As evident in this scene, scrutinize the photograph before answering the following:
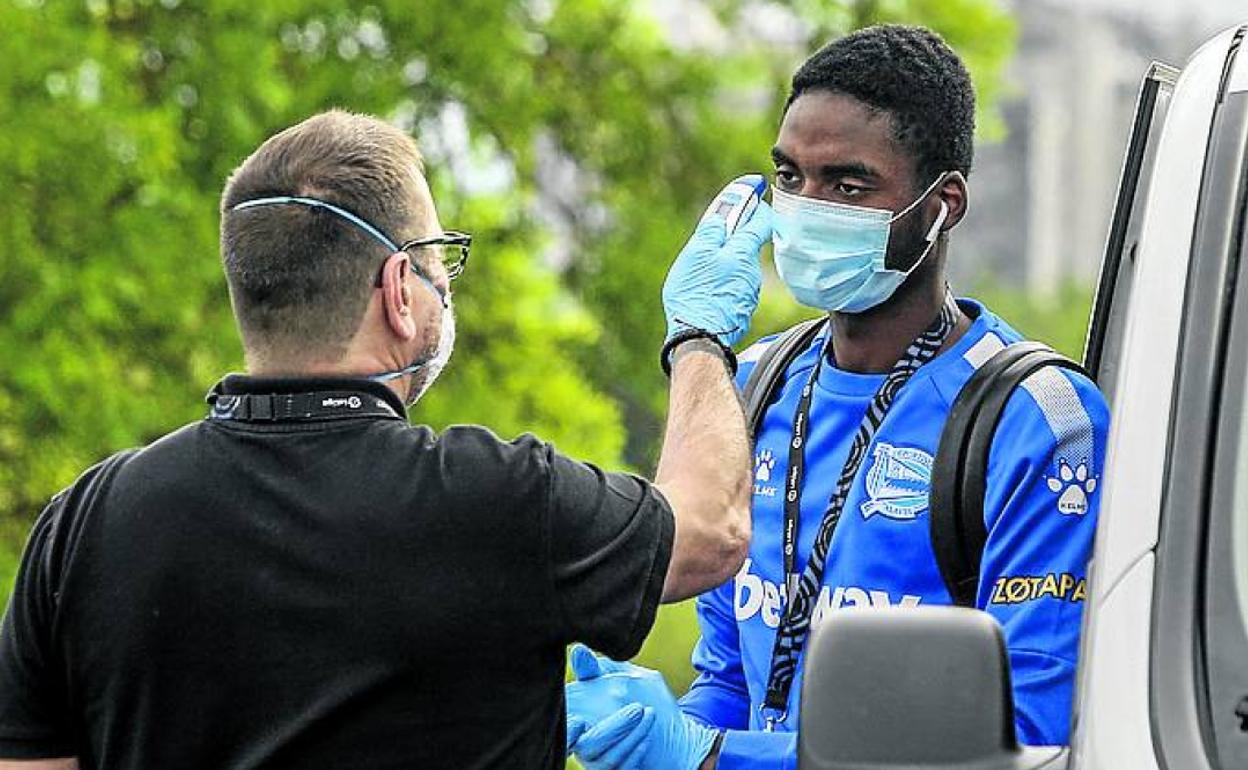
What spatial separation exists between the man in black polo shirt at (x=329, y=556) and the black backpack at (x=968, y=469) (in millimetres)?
315

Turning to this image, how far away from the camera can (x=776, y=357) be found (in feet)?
12.9

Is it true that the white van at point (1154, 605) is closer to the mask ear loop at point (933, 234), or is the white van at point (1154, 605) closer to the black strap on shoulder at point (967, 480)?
the black strap on shoulder at point (967, 480)

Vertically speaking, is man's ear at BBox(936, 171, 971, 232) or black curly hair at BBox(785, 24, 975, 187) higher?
black curly hair at BBox(785, 24, 975, 187)

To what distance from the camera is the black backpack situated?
3.33 metres

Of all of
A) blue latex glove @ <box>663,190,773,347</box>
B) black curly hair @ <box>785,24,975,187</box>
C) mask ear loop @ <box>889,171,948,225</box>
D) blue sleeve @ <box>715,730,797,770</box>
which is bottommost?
blue sleeve @ <box>715,730,797,770</box>

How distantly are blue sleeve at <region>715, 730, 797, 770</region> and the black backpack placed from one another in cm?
32

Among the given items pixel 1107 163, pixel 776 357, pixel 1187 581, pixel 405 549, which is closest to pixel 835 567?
pixel 776 357

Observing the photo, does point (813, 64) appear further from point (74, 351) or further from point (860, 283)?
point (74, 351)

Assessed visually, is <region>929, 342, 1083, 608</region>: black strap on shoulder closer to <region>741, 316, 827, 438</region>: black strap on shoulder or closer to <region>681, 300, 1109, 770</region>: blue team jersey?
<region>681, 300, 1109, 770</region>: blue team jersey

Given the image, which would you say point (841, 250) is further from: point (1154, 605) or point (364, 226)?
point (1154, 605)

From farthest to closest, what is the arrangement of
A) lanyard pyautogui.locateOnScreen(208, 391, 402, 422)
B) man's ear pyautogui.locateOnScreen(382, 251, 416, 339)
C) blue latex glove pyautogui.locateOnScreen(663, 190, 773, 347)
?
blue latex glove pyautogui.locateOnScreen(663, 190, 773, 347) < man's ear pyautogui.locateOnScreen(382, 251, 416, 339) < lanyard pyautogui.locateOnScreen(208, 391, 402, 422)

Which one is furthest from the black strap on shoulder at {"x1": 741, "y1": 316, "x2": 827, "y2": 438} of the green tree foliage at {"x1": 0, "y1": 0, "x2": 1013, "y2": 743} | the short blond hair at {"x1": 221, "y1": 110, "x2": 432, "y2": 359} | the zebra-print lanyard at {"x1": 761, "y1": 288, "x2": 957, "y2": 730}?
the green tree foliage at {"x1": 0, "y1": 0, "x2": 1013, "y2": 743}

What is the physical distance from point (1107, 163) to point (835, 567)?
8503 centimetres

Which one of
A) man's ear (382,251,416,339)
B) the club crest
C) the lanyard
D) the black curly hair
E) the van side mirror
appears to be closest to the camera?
the van side mirror
